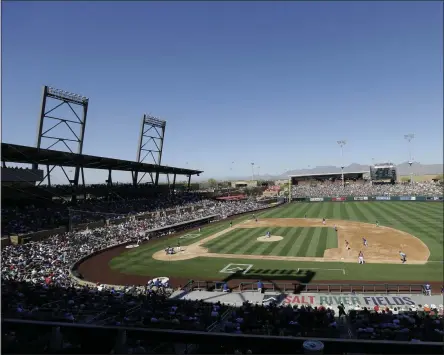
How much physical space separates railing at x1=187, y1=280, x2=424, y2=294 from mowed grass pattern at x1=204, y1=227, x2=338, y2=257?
30.6 feet

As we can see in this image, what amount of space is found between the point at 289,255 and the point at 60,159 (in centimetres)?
3123

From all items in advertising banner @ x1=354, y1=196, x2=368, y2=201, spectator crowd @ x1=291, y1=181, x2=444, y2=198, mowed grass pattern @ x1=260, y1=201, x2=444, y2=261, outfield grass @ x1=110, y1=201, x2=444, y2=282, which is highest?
spectator crowd @ x1=291, y1=181, x2=444, y2=198

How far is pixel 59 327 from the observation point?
6668 mm

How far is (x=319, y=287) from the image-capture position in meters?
23.0

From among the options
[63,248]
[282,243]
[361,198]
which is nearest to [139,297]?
[63,248]

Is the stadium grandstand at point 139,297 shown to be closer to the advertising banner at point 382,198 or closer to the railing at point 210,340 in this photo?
the railing at point 210,340

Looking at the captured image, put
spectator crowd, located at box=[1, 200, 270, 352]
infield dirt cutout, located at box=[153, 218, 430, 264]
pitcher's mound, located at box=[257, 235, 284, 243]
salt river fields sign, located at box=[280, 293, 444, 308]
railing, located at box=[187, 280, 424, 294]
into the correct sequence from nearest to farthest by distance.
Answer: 1. spectator crowd, located at box=[1, 200, 270, 352]
2. salt river fields sign, located at box=[280, 293, 444, 308]
3. railing, located at box=[187, 280, 424, 294]
4. infield dirt cutout, located at box=[153, 218, 430, 264]
5. pitcher's mound, located at box=[257, 235, 284, 243]

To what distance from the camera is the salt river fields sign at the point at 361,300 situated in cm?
1916

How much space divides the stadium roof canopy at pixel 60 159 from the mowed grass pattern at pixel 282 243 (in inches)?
822

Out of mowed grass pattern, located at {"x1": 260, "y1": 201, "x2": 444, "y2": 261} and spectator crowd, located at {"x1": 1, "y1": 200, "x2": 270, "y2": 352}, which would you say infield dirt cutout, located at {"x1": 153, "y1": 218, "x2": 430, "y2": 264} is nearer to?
mowed grass pattern, located at {"x1": 260, "y1": 201, "x2": 444, "y2": 261}

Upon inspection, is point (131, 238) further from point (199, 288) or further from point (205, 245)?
point (199, 288)

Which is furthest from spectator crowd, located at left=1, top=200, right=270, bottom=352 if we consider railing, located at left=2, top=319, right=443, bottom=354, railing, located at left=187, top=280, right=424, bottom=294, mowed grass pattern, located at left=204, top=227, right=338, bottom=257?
mowed grass pattern, located at left=204, top=227, right=338, bottom=257

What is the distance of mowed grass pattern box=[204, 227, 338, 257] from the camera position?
34.3 meters

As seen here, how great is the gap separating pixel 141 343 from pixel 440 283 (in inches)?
905
